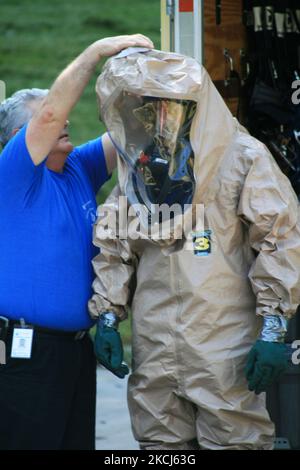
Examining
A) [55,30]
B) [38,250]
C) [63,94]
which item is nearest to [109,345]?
[38,250]

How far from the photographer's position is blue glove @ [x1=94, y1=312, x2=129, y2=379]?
12.1ft

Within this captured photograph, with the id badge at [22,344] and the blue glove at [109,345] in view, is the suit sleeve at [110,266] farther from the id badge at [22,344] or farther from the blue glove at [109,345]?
the id badge at [22,344]

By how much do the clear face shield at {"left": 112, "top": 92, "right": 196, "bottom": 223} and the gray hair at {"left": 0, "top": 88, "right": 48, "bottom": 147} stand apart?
1.34ft

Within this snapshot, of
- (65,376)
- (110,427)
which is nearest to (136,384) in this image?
(65,376)

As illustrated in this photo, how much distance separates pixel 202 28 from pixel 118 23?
4491 mm

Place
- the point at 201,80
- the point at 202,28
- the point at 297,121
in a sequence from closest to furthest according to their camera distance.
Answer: the point at 201,80
the point at 202,28
the point at 297,121

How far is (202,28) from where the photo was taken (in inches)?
165

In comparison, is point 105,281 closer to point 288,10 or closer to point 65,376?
point 65,376

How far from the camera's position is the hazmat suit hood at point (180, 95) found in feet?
11.4

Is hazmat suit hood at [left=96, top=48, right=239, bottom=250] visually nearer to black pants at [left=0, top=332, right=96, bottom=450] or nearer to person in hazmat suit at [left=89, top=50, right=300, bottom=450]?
person in hazmat suit at [left=89, top=50, right=300, bottom=450]

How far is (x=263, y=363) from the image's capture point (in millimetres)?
3467

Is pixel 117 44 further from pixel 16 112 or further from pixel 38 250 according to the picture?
Answer: pixel 38 250

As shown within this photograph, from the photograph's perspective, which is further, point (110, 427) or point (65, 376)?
point (110, 427)
